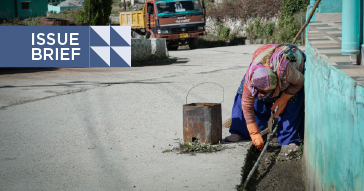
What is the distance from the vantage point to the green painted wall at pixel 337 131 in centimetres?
146

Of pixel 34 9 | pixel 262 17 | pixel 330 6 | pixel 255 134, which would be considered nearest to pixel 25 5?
pixel 34 9

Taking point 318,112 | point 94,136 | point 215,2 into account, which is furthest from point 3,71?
point 215,2

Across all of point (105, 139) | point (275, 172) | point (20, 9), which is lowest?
point (275, 172)

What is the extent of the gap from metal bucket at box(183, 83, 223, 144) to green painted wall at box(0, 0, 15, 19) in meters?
27.8

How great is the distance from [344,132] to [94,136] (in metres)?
3.15

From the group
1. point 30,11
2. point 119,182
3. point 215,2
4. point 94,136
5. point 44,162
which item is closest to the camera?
point 119,182

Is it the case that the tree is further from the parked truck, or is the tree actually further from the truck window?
the truck window

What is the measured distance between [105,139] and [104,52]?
8.13 meters

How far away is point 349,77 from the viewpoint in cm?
163

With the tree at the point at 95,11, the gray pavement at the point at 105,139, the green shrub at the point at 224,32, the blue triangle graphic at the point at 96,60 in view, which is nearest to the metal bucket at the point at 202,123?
the gray pavement at the point at 105,139

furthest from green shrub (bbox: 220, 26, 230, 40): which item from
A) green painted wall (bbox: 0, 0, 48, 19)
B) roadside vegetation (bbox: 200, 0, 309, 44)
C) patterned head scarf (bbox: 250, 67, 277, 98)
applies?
patterned head scarf (bbox: 250, 67, 277, 98)

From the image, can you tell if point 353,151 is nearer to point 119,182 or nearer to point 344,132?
point 344,132

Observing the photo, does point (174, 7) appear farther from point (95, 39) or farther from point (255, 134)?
point (255, 134)

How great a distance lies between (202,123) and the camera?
3803mm
